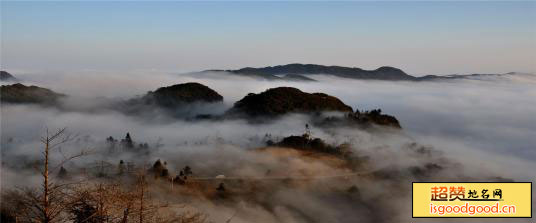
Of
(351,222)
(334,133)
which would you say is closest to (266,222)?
(351,222)

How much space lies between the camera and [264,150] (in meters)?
160

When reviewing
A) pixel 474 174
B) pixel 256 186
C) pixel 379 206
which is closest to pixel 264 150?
pixel 256 186

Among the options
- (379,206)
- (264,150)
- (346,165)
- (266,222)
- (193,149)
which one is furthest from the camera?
(193,149)

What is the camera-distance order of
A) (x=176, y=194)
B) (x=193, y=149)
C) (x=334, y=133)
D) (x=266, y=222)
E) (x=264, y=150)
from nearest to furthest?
(x=266, y=222), (x=176, y=194), (x=264, y=150), (x=193, y=149), (x=334, y=133)

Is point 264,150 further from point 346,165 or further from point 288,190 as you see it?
point 288,190

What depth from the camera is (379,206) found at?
115 metres

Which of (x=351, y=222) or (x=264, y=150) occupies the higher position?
(x=264, y=150)

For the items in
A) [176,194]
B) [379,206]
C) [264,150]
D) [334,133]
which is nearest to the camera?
[176,194]

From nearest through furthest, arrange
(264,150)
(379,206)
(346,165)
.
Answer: (379,206) → (346,165) → (264,150)

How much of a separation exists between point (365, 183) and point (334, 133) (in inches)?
2743

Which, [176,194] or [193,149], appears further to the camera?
[193,149]

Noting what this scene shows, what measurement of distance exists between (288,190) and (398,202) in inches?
995

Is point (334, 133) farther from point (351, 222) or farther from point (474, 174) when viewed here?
point (351, 222)

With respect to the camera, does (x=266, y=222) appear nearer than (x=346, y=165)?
Yes
